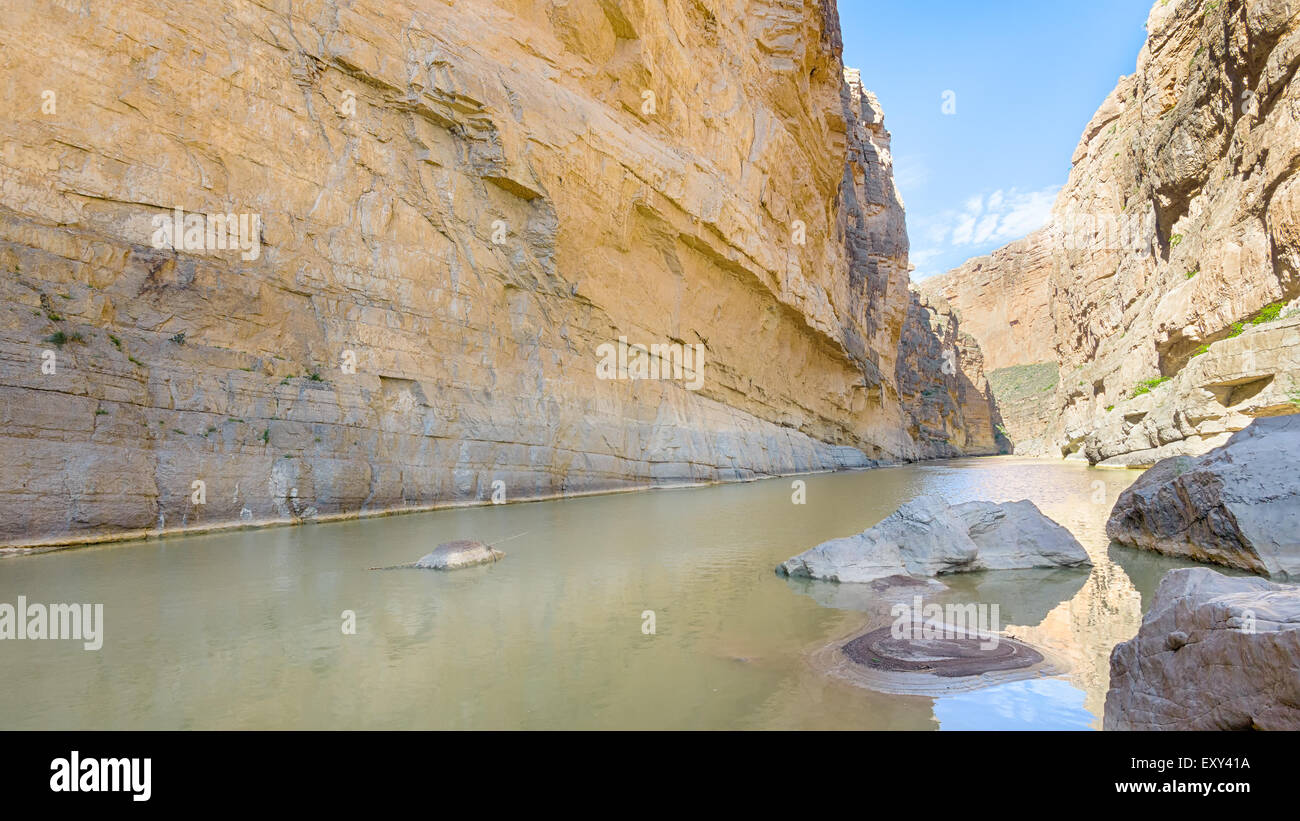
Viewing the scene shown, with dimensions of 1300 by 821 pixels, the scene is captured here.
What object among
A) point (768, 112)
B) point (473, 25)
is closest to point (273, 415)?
point (473, 25)

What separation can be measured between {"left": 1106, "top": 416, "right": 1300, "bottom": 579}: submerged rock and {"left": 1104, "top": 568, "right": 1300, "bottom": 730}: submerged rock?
3720 millimetres

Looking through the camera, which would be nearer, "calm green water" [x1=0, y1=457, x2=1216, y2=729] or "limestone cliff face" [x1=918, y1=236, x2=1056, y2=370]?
"calm green water" [x1=0, y1=457, x2=1216, y2=729]

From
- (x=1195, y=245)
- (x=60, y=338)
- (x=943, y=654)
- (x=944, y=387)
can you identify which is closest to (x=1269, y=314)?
(x=1195, y=245)

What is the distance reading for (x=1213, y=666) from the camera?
258cm

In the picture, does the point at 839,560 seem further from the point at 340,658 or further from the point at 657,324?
the point at 657,324

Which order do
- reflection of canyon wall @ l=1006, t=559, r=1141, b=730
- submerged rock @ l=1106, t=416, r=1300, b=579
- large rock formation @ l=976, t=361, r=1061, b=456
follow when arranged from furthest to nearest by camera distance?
1. large rock formation @ l=976, t=361, r=1061, b=456
2. submerged rock @ l=1106, t=416, r=1300, b=579
3. reflection of canyon wall @ l=1006, t=559, r=1141, b=730

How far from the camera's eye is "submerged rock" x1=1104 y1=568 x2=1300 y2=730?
2.29m

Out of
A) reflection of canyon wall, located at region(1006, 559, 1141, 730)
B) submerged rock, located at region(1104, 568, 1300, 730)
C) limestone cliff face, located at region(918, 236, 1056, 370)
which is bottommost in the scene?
reflection of canyon wall, located at region(1006, 559, 1141, 730)

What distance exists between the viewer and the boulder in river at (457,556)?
24.2ft

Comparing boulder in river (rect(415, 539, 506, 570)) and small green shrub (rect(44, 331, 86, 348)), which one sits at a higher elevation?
small green shrub (rect(44, 331, 86, 348))

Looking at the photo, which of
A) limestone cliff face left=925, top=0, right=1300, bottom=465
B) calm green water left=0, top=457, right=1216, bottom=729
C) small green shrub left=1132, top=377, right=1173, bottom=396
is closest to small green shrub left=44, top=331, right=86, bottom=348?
calm green water left=0, top=457, right=1216, bottom=729

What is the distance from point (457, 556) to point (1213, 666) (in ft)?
21.9

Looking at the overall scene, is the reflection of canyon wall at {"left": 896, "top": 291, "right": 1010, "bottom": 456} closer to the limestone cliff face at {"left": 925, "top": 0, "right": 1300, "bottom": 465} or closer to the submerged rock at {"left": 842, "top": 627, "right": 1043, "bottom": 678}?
the limestone cliff face at {"left": 925, "top": 0, "right": 1300, "bottom": 465}
